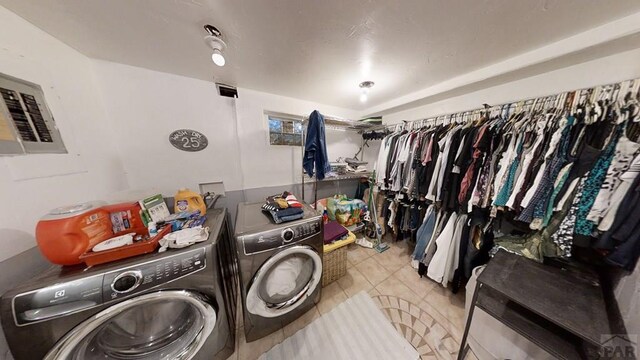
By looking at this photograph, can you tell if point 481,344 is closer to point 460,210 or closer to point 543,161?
point 460,210

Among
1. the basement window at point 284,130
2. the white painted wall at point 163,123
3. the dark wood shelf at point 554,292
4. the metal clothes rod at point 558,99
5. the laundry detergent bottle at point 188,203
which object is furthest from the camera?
the basement window at point 284,130

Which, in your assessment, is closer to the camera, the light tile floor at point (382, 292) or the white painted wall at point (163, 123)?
the light tile floor at point (382, 292)

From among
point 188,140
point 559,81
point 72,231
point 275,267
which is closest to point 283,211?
point 275,267

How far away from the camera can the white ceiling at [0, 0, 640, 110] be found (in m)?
0.83

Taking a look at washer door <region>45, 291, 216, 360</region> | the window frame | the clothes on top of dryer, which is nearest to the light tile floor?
washer door <region>45, 291, 216, 360</region>

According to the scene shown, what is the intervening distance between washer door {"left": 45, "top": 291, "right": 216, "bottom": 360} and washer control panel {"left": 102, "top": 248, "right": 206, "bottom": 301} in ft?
0.19

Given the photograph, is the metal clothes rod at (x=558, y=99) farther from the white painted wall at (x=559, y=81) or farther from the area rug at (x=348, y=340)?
the area rug at (x=348, y=340)

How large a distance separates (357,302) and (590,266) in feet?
5.16

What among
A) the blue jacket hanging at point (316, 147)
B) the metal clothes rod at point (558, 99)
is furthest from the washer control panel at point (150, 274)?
the metal clothes rod at point (558, 99)

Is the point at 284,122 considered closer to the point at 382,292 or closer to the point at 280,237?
the point at 280,237

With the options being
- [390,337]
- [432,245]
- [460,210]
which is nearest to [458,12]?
[460,210]

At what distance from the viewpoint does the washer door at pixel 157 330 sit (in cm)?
77

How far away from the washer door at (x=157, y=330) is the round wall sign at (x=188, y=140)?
1.37m

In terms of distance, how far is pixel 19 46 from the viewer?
0.85 metres
